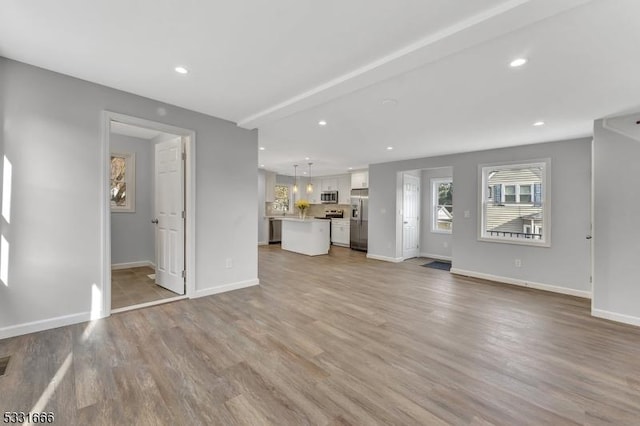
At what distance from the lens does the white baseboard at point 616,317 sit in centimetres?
314

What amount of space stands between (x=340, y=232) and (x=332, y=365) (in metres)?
7.18

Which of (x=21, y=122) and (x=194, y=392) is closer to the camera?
(x=194, y=392)

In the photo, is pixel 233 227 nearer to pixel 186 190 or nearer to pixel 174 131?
pixel 186 190

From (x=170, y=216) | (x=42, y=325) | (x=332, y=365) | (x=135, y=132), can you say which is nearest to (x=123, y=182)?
(x=135, y=132)

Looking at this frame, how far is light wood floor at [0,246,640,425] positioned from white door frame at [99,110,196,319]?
0.38 meters

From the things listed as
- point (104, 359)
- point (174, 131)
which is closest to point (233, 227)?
point (174, 131)

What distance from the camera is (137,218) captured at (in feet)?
18.0

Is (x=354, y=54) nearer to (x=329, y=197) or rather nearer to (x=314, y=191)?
(x=329, y=197)

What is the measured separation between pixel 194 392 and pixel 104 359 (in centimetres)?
97

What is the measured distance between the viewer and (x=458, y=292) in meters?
4.24

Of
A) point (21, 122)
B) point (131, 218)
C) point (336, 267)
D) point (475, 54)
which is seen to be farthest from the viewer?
point (336, 267)

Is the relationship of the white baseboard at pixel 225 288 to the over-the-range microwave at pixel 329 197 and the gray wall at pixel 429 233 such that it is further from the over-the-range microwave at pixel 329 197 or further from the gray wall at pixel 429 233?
the over-the-range microwave at pixel 329 197

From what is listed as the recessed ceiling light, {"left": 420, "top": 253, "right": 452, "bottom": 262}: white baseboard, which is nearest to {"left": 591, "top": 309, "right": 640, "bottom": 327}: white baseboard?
the recessed ceiling light

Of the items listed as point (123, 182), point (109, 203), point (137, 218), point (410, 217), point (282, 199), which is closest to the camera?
point (109, 203)
